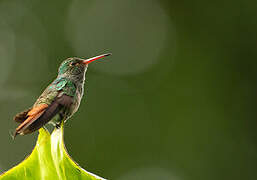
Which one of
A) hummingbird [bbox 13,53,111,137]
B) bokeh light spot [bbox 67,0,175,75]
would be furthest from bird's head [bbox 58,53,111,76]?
bokeh light spot [bbox 67,0,175,75]

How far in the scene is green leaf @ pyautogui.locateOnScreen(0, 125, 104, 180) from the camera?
164cm

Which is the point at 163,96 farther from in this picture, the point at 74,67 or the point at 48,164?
the point at 48,164

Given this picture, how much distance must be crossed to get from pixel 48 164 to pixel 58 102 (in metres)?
0.85

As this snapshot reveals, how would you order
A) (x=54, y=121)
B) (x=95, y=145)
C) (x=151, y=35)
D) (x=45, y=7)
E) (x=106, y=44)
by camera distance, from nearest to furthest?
(x=54, y=121) < (x=95, y=145) < (x=45, y=7) < (x=106, y=44) < (x=151, y=35)

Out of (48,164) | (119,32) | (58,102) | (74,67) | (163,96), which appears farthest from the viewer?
(119,32)

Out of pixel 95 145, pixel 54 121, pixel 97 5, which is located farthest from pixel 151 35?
pixel 54 121

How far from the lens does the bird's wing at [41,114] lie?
207 centimetres

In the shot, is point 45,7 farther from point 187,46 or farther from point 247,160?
point 247,160

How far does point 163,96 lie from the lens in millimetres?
9773

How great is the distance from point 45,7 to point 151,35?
5151mm

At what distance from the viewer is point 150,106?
34.9 feet

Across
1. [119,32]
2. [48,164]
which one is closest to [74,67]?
[48,164]

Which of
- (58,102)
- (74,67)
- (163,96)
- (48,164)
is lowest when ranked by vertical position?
(163,96)

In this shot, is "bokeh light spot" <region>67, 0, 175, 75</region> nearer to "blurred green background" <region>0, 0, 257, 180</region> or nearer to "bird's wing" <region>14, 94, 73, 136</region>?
"blurred green background" <region>0, 0, 257, 180</region>
